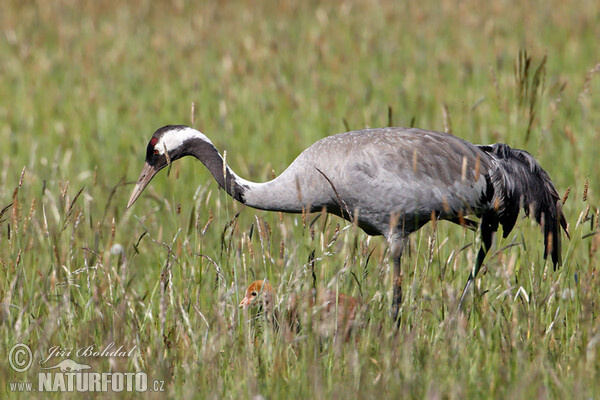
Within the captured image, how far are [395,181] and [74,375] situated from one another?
208 cm

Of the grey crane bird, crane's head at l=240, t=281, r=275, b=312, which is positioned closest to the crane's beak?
the grey crane bird

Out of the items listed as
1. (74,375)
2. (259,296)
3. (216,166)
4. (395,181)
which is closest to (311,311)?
(259,296)

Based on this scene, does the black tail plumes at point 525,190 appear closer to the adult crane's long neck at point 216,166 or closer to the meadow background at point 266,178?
the meadow background at point 266,178

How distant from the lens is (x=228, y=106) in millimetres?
8719

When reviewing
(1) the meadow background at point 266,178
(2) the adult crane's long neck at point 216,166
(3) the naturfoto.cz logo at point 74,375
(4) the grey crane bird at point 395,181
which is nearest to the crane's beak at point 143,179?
(4) the grey crane bird at point 395,181

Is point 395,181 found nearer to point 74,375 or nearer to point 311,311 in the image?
point 311,311

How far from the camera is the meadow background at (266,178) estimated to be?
3645 millimetres

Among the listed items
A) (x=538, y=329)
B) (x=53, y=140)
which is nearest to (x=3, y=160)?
(x=53, y=140)

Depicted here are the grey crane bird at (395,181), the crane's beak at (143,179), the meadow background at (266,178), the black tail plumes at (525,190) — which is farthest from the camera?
the crane's beak at (143,179)

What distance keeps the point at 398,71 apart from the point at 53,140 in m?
3.96

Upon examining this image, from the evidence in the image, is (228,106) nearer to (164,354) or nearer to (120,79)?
(120,79)

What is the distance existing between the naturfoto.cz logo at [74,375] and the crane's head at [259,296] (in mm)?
652

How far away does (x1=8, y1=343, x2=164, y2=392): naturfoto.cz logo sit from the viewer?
353 centimetres

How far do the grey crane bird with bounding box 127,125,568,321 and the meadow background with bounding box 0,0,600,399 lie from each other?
0.15 m
